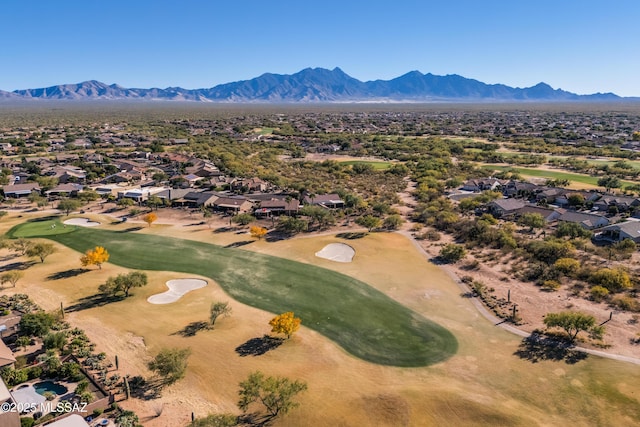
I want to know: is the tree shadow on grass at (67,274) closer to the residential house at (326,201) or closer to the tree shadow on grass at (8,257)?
the tree shadow on grass at (8,257)

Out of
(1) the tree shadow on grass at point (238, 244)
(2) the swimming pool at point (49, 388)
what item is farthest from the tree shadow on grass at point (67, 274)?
(2) the swimming pool at point (49, 388)

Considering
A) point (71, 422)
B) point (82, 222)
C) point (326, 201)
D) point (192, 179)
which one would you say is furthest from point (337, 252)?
point (192, 179)

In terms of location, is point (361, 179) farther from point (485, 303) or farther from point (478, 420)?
point (478, 420)

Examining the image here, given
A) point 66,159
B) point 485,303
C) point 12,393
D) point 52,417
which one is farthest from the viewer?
point 66,159

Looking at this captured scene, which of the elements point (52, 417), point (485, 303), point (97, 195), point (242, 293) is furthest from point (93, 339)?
point (97, 195)

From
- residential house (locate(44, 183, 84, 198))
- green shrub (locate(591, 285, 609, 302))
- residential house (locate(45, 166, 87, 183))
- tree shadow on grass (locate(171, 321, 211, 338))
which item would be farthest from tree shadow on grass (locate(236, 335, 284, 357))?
residential house (locate(45, 166, 87, 183))

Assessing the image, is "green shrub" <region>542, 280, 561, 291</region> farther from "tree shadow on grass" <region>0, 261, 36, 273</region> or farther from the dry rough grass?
"tree shadow on grass" <region>0, 261, 36, 273</region>
